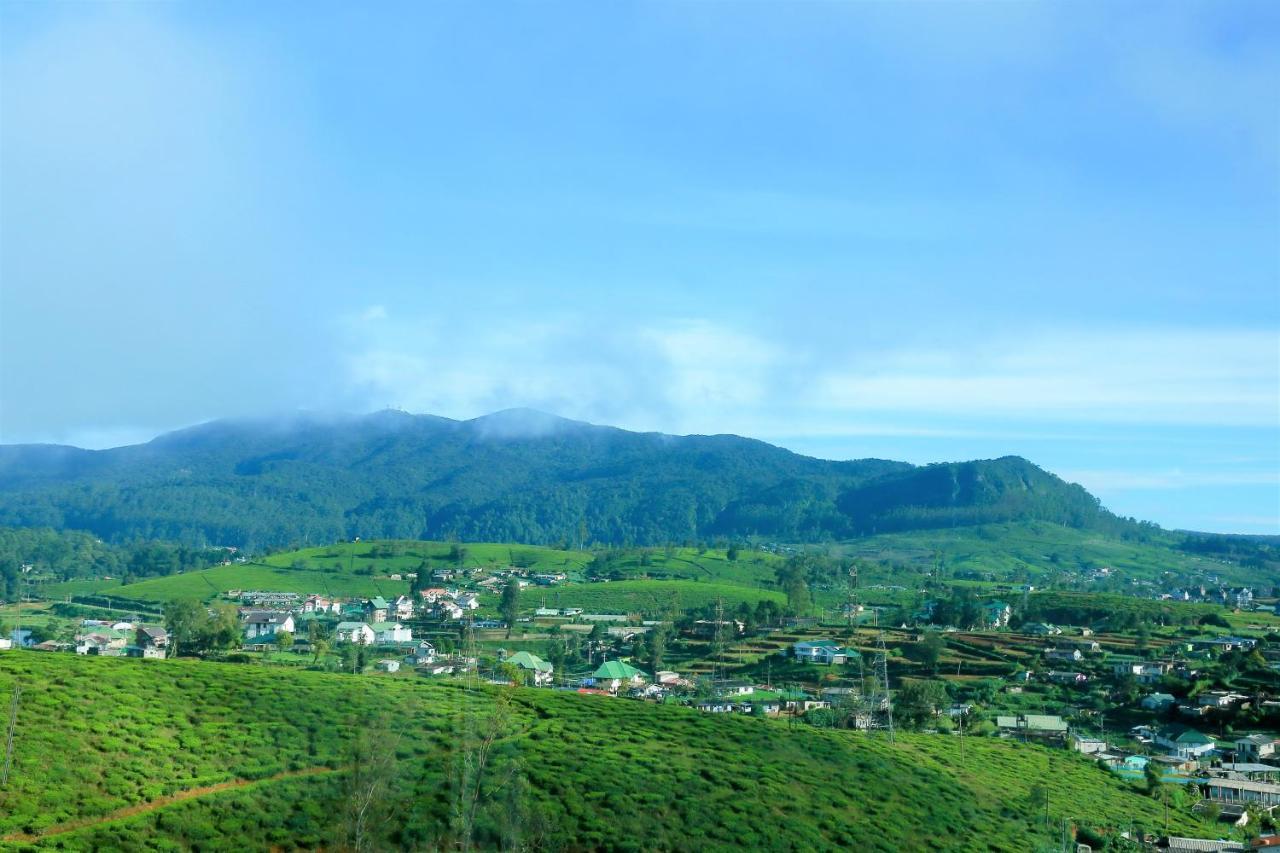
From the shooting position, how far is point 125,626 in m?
53.3

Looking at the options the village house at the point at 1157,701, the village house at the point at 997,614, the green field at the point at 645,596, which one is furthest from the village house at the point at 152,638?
the village house at the point at 997,614

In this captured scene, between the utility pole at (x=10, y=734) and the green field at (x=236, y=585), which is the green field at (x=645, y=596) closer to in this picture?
the green field at (x=236, y=585)

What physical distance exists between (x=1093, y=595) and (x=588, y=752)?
56373mm

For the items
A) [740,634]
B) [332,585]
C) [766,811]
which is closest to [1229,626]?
[740,634]

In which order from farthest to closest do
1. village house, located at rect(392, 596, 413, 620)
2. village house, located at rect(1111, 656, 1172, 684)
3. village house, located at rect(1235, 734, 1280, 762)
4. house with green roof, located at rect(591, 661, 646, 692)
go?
village house, located at rect(392, 596, 413, 620) < village house, located at rect(1111, 656, 1172, 684) < house with green roof, located at rect(591, 661, 646, 692) < village house, located at rect(1235, 734, 1280, 762)

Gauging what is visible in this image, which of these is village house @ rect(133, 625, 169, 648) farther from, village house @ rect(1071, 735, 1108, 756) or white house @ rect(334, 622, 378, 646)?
village house @ rect(1071, 735, 1108, 756)

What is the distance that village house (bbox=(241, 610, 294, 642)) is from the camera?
5275 cm

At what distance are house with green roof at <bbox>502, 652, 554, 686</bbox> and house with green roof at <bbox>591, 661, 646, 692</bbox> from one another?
1782 millimetres

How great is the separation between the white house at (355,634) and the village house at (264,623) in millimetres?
2247

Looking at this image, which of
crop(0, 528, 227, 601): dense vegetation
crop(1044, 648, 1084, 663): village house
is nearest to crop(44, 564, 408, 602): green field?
crop(0, 528, 227, 601): dense vegetation

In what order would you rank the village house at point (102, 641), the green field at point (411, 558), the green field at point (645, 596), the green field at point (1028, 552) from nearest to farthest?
the village house at point (102, 641) < the green field at point (645, 596) < the green field at point (411, 558) < the green field at point (1028, 552)

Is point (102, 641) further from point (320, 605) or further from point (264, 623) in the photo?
point (320, 605)

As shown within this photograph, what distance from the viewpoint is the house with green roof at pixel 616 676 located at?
1625 inches

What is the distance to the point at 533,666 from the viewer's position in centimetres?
4219
